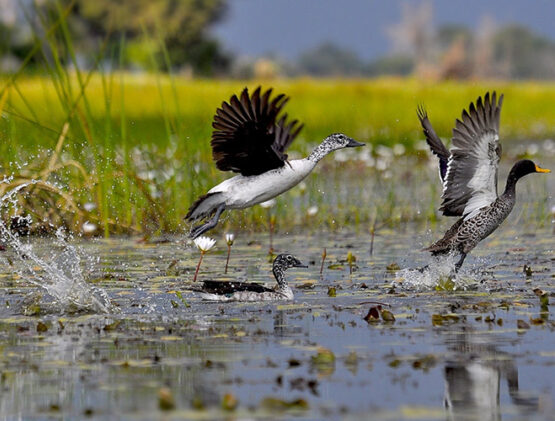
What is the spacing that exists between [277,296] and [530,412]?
3.42m

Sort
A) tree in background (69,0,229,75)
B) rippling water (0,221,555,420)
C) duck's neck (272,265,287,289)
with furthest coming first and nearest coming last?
tree in background (69,0,229,75) < duck's neck (272,265,287,289) < rippling water (0,221,555,420)

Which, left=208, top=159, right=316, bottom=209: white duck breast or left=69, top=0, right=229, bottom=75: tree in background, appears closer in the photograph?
left=208, top=159, right=316, bottom=209: white duck breast

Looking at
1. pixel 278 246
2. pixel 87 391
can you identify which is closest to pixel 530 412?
pixel 87 391

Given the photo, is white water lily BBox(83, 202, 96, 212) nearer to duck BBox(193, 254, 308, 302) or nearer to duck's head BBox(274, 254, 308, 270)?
duck's head BBox(274, 254, 308, 270)

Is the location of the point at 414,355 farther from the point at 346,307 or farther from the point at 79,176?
the point at 79,176

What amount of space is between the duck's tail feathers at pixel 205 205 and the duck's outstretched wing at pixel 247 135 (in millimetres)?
231

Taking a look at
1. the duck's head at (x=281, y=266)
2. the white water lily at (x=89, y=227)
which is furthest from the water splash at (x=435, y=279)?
the white water lily at (x=89, y=227)

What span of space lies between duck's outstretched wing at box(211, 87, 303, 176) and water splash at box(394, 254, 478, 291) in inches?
54.0

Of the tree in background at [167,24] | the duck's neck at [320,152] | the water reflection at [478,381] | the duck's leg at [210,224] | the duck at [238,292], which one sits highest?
the tree in background at [167,24]

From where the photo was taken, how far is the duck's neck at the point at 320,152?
8.92 m

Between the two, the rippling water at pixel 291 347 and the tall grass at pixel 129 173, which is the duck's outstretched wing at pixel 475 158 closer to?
the rippling water at pixel 291 347

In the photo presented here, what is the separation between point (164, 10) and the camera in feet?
221

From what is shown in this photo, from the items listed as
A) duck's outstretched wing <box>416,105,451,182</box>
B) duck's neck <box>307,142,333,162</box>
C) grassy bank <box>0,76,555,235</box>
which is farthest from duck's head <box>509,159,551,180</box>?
grassy bank <box>0,76,555,235</box>

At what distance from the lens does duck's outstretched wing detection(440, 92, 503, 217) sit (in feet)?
30.2
